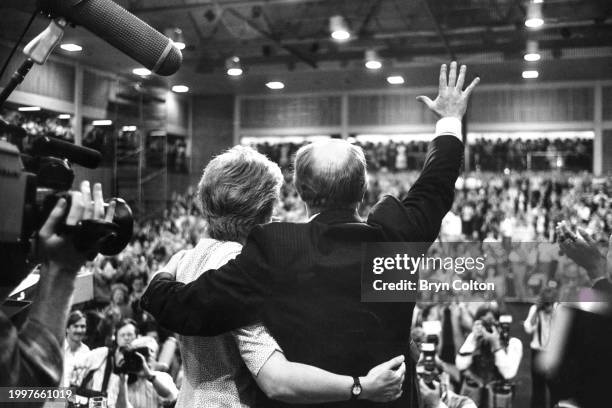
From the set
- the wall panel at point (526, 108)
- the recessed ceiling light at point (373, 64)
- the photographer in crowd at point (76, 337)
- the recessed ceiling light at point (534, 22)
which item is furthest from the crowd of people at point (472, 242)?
the recessed ceiling light at point (534, 22)

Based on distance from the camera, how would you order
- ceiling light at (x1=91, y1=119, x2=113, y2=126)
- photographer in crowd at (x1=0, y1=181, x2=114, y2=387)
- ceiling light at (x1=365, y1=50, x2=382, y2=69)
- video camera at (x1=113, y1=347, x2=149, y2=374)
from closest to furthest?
photographer in crowd at (x1=0, y1=181, x2=114, y2=387)
video camera at (x1=113, y1=347, x2=149, y2=374)
ceiling light at (x1=91, y1=119, x2=113, y2=126)
ceiling light at (x1=365, y1=50, x2=382, y2=69)

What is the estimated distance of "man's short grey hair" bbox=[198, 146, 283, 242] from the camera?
905 millimetres

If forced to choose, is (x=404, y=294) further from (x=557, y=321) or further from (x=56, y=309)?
(x=557, y=321)

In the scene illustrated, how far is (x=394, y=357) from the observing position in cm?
85

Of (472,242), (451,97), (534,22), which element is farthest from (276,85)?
(451,97)

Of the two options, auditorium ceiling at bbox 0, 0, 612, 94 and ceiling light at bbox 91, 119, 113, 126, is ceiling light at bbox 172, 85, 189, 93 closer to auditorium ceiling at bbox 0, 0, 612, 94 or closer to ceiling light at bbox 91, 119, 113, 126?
auditorium ceiling at bbox 0, 0, 612, 94

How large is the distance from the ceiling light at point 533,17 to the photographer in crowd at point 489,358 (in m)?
3.08

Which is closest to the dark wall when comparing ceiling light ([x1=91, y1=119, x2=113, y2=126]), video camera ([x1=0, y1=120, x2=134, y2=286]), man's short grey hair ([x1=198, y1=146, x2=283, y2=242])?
ceiling light ([x1=91, y1=119, x2=113, y2=126])

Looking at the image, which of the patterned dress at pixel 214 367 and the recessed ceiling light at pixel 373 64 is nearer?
the patterned dress at pixel 214 367

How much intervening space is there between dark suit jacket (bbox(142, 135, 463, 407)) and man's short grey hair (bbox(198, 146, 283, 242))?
0.09 m

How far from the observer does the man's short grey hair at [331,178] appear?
86cm

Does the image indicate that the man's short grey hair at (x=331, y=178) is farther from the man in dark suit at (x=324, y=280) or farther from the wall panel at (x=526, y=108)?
the wall panel at (x=526, y=108)

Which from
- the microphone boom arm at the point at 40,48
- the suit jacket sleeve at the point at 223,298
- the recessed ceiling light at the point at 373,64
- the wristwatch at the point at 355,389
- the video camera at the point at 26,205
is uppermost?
the recessed ceiling light at the point at 373,64

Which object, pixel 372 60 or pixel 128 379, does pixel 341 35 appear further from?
pixel 128 379
